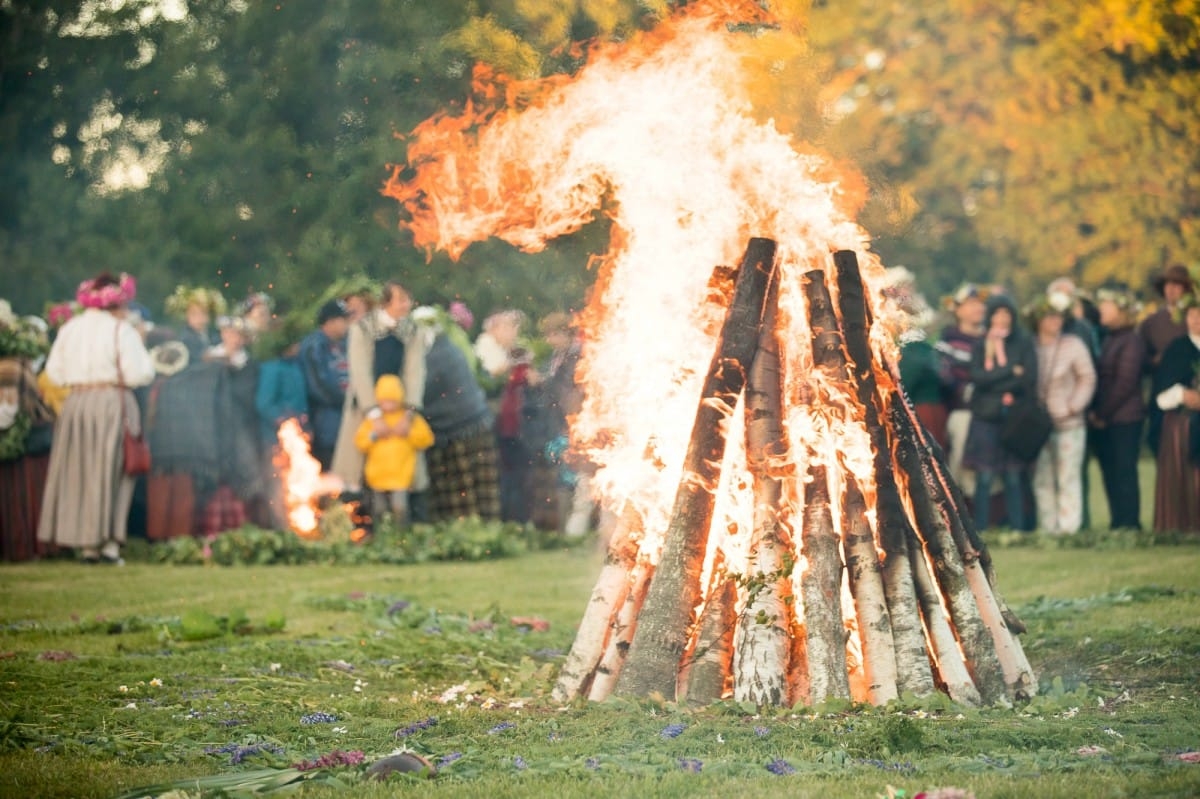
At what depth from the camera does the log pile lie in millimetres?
7625

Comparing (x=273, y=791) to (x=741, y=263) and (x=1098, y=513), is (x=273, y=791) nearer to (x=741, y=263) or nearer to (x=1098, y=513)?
(x=741, y=263)

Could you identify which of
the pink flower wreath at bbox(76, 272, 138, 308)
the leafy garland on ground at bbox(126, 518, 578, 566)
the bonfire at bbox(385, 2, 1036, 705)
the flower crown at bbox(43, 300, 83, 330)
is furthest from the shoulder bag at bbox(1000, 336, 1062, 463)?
the flower crown at bbox(43, 300, 83, 330)

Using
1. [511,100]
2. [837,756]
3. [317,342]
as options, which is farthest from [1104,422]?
[837,756]

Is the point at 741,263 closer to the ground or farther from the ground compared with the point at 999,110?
closer to the ground

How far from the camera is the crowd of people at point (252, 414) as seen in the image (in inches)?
626

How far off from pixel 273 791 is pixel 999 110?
91.6 feet

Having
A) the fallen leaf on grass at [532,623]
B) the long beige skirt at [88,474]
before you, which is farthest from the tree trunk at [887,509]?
the long beige skirt at [88,474]

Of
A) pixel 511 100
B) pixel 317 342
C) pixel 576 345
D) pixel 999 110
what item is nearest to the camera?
pixel 511 100

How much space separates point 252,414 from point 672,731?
11491 mm

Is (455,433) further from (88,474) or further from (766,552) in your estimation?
(766,552)

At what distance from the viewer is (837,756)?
21.0ft

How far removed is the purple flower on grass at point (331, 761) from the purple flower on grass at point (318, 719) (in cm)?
95

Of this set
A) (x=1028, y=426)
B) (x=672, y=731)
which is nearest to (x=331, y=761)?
(x=672, y=731)

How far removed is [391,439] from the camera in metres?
16.8
